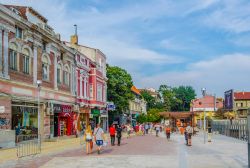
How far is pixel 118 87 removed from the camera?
203ft

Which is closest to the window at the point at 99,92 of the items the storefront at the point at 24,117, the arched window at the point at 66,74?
the arched window at the point at 66,74

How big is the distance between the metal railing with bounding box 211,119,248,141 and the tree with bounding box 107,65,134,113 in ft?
47.8

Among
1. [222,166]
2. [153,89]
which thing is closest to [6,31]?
[222,166]

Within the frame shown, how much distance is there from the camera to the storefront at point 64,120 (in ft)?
119

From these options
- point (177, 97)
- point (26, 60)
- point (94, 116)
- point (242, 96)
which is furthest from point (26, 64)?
point (177, 97)

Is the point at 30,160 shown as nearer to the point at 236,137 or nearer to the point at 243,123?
the point at 243,123

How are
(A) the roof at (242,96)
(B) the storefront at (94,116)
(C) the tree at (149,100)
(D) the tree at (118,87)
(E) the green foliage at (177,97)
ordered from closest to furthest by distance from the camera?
(B) the storefront at (94,116) → (D) the tree at (118,87) → (A) the roof at (242,96) → (C) the tree at (149,100) → (E) the green foliage at (177,97)

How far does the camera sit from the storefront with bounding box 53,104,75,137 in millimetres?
36375

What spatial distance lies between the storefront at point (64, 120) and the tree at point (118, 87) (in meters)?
20.0

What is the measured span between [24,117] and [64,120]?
965 centimetres

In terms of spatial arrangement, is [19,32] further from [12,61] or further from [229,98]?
[229,98]

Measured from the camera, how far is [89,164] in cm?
1566

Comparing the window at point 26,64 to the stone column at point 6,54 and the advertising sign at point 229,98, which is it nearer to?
the stone column at point 6,54

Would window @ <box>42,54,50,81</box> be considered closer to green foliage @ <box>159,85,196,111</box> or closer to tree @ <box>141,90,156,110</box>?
tree @ <box>141,90,156,110</box>
